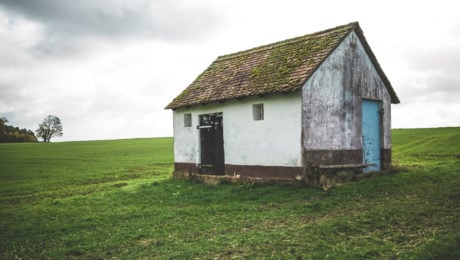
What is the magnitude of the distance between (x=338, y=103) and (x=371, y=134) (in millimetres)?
2590

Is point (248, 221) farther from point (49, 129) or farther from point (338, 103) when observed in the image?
point (49, 129)

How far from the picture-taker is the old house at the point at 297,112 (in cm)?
1333

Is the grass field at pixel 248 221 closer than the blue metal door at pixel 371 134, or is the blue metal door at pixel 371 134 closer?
the grass field at pixel 248 221

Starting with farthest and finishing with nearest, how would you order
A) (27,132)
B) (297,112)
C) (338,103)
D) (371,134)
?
1. (27,132)
2. (371,134)
3. (338,103)
4. (297,112)

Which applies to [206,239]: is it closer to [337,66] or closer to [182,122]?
[337,66]

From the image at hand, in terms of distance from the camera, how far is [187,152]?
59.6 ft

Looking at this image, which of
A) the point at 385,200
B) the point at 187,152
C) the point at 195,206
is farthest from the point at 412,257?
the point at 187,152

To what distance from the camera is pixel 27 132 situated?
85.5 m

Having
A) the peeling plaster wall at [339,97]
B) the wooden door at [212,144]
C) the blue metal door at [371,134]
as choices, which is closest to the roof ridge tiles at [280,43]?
the peeling plaster wall at [339,97]

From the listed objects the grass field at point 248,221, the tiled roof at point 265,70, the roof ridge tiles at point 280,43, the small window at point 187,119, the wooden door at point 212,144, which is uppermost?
the roof ridge tiles at point 280,43

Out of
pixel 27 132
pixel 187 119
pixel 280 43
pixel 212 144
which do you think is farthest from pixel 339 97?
pixel 27 132

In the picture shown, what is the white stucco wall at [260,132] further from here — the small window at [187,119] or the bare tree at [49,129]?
the bare tree at [49,129]

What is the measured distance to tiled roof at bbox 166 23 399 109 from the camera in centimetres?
1380

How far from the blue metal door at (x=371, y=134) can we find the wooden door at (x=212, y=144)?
5.98m
